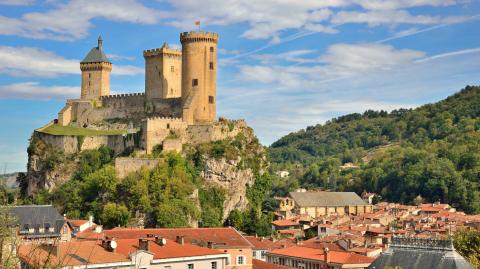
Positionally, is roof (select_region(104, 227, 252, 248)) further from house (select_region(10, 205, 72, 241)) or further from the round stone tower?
the round stone tower

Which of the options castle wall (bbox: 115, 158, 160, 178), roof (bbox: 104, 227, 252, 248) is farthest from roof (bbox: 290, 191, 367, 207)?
roof (bbox: 104, 227, 252, 248)

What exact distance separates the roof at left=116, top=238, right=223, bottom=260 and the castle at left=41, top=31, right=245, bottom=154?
32.9 m

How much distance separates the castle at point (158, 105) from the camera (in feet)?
232

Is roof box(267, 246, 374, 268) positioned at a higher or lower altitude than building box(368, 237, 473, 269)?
lower

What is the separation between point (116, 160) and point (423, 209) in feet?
196

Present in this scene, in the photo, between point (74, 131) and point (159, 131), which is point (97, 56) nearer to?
point (74, 131)

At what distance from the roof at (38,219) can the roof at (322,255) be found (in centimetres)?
1741

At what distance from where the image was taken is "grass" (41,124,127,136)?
247 feet

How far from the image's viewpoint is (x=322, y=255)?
52906mm

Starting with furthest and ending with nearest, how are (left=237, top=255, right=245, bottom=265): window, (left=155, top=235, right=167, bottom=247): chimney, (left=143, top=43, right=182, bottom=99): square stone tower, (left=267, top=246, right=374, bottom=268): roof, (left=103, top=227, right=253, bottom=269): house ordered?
(left=143, top=43, right=182, bottom=99): square stone tower, (left=267, top=246, right=374, bottom=268): roof, (left=237, top=255, right=245, bottom=265): window, (left=103, top=227, right=253, bottom=269): house, (left=155, top=235, right=167, bottom=247): chimney

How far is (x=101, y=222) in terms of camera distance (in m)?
63.1

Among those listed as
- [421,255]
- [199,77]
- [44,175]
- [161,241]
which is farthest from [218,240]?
[44,175]

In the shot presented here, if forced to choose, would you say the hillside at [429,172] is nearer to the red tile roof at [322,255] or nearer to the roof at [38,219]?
the red tile roof at [322,255]

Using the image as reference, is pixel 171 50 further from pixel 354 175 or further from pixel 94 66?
pixel 354 175
